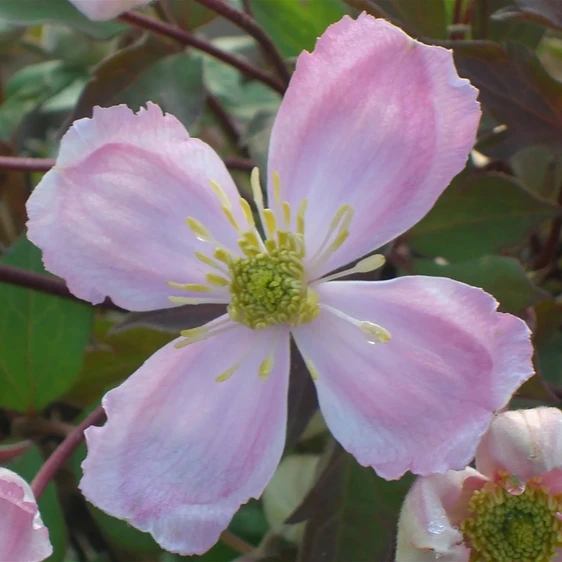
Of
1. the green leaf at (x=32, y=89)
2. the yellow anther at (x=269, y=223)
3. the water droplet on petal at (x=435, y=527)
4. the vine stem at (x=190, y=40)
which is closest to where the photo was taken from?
the water droplet on petal at (x=435, y=527)

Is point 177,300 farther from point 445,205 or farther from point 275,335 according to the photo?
point 445,205

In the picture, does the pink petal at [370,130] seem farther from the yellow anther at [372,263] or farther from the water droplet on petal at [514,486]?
the water droplet on petal at [514,486]

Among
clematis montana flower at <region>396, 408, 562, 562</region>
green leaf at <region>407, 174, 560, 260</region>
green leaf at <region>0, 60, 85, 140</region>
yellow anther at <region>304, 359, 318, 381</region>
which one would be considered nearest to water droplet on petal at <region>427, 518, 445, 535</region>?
clematis montana flower at <region>396, 408, 562, 562</region>

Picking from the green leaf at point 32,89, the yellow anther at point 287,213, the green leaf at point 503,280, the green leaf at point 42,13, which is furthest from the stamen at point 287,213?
the green leaf at point 32,89

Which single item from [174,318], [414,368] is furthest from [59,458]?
[414,368]

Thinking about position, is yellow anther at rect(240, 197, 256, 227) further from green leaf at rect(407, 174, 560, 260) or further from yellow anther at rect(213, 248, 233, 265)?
green leaf at rect(407, 174, 560, 260)

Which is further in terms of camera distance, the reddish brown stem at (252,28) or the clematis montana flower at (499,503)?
the reddish brown stem at (252,28)

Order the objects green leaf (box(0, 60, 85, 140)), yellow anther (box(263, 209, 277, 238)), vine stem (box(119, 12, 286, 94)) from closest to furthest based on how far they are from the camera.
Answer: yellow anther (box(263, 209, 277, 238)), vine stem (box(119, 12, 286, 94)), green leaf (box(0, 60, 85, 140))

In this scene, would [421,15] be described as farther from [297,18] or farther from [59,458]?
[59,458]
